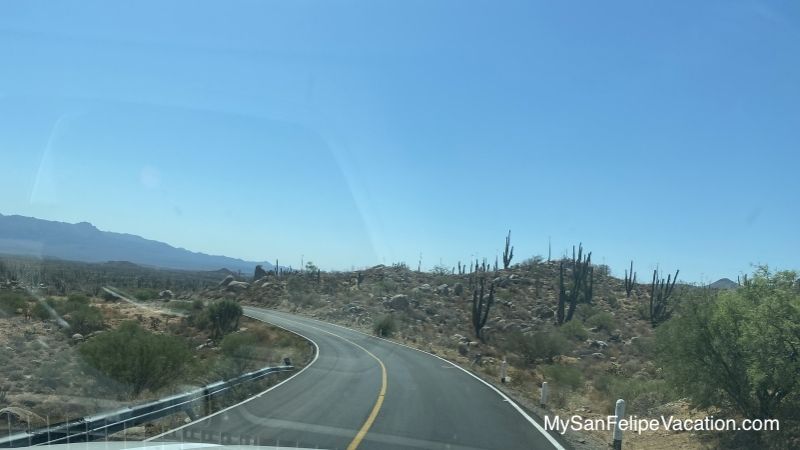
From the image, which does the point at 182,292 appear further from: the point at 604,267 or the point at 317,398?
the point at 317,398

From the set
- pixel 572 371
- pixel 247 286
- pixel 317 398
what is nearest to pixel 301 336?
pixel 572 371

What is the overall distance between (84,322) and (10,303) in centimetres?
662

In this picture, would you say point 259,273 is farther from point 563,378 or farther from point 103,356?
point 103,356

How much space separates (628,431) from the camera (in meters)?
17.0

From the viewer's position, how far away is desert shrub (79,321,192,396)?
1906 cm

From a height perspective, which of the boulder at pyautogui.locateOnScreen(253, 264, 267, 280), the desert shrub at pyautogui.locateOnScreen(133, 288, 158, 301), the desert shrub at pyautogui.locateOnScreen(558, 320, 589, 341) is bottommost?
the desert shrub at pyautogui.locateOnScreen(133, 288, 158, 301)

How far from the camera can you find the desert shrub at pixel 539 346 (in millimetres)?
45438

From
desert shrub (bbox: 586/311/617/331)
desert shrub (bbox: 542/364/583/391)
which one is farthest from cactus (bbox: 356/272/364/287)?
desert shrub (bbox: 542/364/583/391)

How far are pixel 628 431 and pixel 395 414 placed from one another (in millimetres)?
5714

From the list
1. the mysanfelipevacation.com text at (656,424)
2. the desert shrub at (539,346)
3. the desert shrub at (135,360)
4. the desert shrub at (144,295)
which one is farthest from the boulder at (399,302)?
the mysanfelipevacation.com text at (656,424)

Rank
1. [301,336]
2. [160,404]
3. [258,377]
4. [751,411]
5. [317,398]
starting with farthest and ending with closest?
[301,336] → [258,377] → [317,398] → [751,411] → [160,404]

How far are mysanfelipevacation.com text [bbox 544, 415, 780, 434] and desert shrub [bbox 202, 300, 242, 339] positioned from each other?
33.5m

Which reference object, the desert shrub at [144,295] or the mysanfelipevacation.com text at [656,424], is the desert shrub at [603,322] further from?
the mysanfelipevacation.com text at [656,424]

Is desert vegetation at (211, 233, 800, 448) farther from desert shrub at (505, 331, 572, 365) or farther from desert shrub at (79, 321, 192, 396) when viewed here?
desert shrub at (79, 321, 192, 396)
